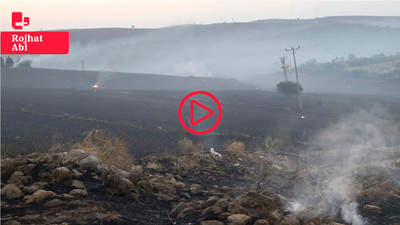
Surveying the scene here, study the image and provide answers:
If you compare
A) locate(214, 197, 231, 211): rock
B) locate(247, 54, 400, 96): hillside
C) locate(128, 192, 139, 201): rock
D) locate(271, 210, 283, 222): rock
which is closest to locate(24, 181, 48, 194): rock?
locate(128, 192, 139, 201): rock

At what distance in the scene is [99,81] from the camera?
80875 mm

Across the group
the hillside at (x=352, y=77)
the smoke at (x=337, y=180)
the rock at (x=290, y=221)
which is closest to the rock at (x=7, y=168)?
the rock at (x=290, y=221)

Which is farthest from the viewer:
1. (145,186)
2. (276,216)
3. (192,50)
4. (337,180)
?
(192,50)

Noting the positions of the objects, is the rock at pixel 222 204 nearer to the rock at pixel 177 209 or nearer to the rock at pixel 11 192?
the rock at pixel 177 209

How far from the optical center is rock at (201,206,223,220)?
639cm

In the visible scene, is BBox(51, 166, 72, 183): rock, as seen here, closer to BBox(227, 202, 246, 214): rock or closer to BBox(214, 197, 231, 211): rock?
BBox(214, 197, 231, 211): rock

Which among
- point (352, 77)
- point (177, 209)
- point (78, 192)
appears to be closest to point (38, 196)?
point (78, 192)

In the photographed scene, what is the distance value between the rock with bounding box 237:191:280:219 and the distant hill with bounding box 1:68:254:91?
6521cm

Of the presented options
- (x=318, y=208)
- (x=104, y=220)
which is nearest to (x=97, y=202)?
(x=104, y=220)

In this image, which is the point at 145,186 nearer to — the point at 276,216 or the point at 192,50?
the point at 276,216

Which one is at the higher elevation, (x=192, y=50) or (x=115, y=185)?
(x=192, y=50)

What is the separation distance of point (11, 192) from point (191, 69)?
439 feet

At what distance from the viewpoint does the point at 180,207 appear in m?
6.87

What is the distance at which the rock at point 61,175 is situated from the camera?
6.79 meters
